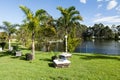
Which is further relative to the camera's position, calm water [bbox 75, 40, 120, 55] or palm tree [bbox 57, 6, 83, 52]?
calm water [bbox 75, 40, 120, 55]

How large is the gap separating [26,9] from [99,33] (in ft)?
310

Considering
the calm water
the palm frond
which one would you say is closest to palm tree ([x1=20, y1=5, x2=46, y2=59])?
the palm frond

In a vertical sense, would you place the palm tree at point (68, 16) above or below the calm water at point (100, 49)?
above

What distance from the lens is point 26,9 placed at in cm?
1617

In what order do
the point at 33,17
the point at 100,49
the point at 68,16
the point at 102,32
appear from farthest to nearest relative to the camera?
the point at 102,32
the point at 100,49
the point at 68,16
the point at 33,17

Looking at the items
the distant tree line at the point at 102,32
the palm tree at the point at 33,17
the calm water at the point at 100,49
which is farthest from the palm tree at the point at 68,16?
the distant tree line at the point at 102,32

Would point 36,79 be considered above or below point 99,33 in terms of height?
below

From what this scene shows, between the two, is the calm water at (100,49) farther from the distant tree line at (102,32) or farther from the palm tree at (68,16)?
the distant tree line at (102,32)

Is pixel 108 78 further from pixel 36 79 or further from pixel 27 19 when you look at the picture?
pixel 27 19

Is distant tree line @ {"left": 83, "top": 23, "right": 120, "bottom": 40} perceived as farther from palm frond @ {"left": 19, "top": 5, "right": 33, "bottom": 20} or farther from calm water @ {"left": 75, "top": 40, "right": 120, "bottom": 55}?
palm frond @ {"left": 19, "top": 5, "right": 33, "bottom": 20}

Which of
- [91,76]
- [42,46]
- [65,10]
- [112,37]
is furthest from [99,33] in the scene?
[91,76]

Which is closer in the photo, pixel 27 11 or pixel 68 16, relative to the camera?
pixel 27 11

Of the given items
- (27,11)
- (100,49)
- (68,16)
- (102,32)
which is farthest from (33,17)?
(102,32)

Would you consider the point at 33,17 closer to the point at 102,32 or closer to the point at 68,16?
the point at 68,16
